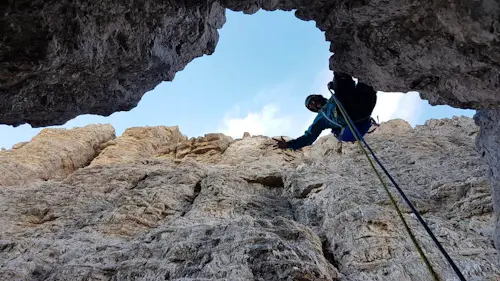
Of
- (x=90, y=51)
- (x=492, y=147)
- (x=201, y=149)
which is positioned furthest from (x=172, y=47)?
(x=201, y=149)

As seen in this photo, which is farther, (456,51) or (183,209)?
(183,209)

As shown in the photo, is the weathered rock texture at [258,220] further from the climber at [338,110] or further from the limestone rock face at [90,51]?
the limestone rock face at [90,51]

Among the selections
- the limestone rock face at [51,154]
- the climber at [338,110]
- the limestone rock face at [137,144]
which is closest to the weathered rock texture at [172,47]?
the climber at [338,110]

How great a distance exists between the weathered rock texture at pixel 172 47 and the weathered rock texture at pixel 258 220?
2588 millimetres

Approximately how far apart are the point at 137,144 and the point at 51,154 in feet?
13.2

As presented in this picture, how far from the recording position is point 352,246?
6.68 metres

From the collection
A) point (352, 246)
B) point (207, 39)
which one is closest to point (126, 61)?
point (207, 39)

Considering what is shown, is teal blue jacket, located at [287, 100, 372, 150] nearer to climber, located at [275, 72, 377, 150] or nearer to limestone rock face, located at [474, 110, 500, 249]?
climber, located at [275, 72, 377, 150]

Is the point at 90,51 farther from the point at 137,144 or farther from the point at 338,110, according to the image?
the point at 137,144

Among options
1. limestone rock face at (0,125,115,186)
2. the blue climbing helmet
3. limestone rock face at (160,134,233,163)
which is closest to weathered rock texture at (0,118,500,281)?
the blue climbing helmet

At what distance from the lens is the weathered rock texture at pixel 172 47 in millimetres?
3814

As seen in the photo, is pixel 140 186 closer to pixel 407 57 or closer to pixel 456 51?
pixel 407 57

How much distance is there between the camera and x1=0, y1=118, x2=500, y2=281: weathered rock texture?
5844mm

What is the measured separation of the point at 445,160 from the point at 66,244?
31.0 feet
